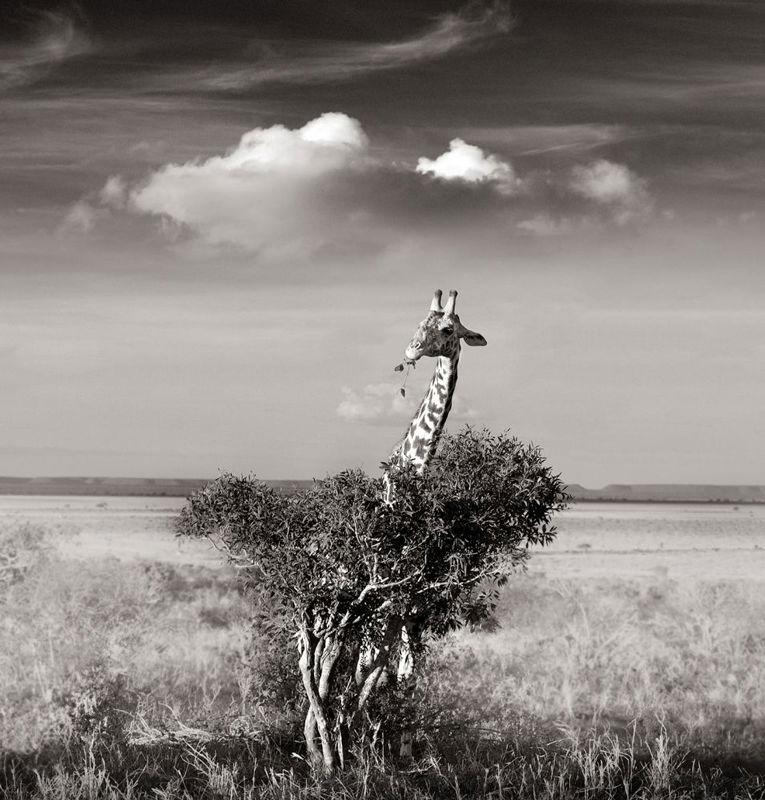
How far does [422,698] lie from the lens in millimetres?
12555

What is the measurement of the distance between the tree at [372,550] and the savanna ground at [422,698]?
765 millimetres

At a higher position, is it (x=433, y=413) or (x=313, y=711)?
(x=433, y=413)

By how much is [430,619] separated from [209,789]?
2763 mm

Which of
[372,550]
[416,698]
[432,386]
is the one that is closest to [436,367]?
[432,386]

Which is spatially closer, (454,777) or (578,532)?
(454,777)

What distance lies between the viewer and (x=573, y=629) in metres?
21.7

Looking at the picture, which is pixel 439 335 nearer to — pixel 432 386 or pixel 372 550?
pixel 432 386

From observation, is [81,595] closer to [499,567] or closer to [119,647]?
[119,647]

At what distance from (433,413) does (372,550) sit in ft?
8.39

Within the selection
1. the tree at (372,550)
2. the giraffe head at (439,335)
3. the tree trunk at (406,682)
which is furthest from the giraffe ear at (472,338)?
the tree trunk at (406,682)

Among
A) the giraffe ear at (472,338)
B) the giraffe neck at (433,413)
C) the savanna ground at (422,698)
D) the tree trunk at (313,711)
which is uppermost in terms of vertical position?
the giraffe ear at (472,338)

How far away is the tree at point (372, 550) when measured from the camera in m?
9.75

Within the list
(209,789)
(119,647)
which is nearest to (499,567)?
(209,789)

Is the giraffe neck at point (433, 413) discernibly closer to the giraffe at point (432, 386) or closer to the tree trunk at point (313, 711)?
the giraffe at point (432, 386)
